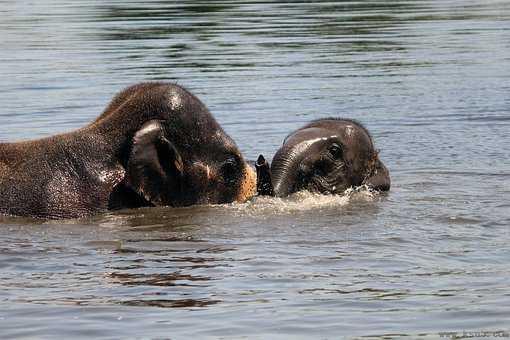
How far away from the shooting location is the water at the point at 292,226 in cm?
735

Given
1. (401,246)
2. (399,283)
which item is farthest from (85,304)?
(401,246)

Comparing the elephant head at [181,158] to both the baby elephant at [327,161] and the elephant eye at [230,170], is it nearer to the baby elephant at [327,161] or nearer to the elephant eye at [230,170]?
the elephant eye at [230,170]

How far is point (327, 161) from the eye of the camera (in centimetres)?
1170

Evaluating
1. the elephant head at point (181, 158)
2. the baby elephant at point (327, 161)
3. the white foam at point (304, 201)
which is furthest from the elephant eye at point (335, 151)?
the elephant head at point (181, 158)

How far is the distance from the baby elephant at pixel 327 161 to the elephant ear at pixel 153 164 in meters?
0.96

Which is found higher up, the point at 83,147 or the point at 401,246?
the point at 83,147

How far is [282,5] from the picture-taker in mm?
41531

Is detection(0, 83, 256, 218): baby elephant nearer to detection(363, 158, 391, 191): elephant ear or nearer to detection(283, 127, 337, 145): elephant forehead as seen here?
detection(283, 127, 337, 145): elephant forehead

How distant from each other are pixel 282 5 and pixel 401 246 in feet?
108

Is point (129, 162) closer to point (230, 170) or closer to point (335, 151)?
point (230, 170)

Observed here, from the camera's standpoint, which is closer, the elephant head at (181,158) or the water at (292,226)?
the water at (292,226)

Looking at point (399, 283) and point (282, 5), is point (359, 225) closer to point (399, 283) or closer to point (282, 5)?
point (399, 283)

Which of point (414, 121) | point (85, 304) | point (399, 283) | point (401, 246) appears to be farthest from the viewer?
point (414, 121)

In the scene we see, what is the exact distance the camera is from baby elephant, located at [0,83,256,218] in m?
10.1
